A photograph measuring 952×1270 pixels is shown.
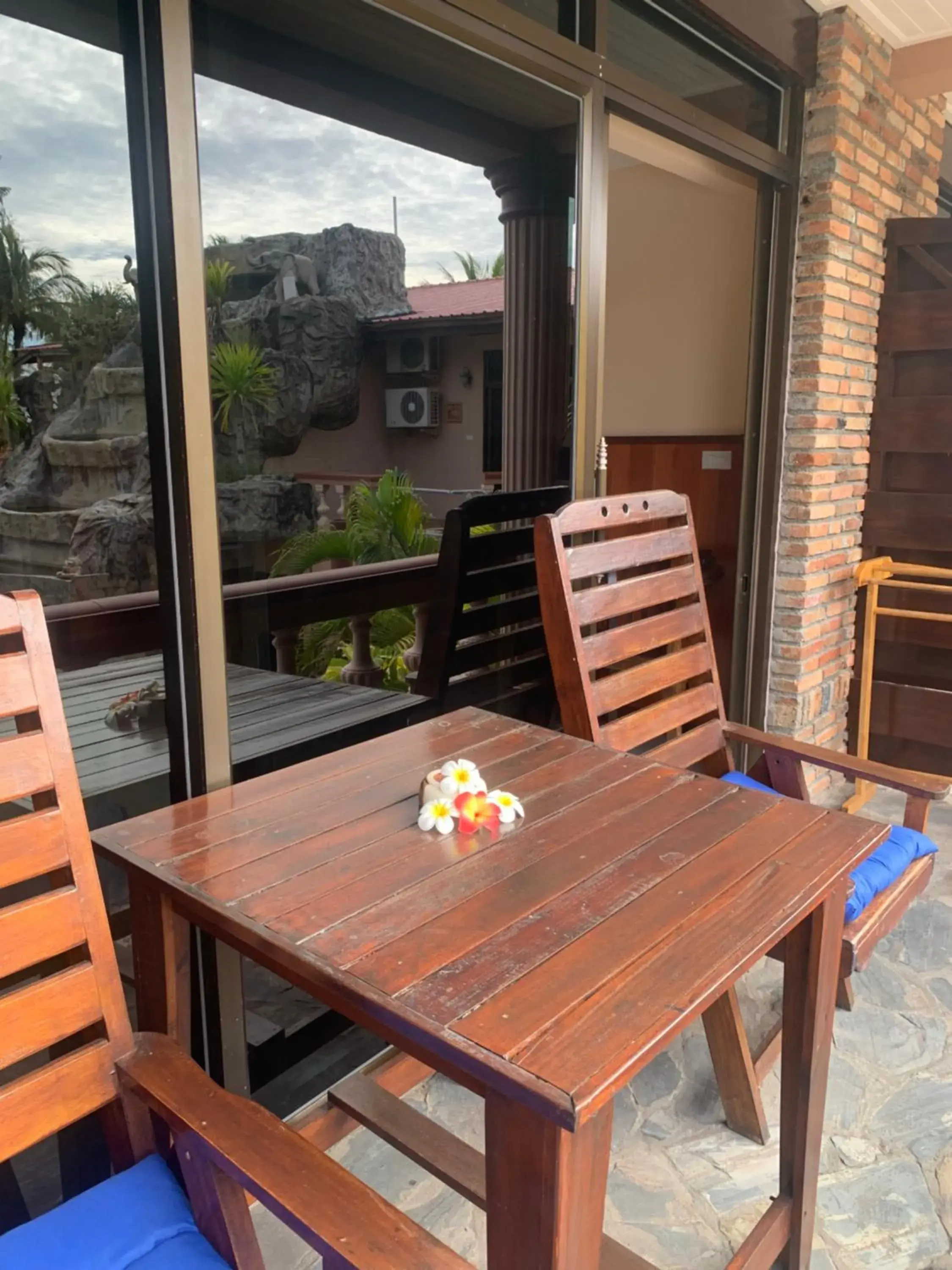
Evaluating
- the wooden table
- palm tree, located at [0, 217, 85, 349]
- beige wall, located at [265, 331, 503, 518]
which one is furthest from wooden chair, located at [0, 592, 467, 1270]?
beige wall, located at [265, 331, 503, 518]

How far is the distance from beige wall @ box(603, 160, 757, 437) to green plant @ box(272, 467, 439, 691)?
1998 mm

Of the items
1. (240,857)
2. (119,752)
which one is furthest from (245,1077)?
(240,857)

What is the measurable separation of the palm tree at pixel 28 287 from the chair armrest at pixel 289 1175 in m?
1.25

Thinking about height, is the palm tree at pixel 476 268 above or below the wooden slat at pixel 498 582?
above

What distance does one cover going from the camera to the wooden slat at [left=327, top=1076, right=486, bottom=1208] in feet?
4.93

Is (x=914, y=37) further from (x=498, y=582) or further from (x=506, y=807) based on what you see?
(x=506, y=807)

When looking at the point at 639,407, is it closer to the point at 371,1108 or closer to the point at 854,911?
the point at 854,911

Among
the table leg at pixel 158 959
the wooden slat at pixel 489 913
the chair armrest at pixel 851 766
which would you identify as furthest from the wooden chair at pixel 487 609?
the table leg at pixel 158 959

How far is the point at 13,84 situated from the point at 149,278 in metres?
0.55

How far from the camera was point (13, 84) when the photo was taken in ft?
5.35

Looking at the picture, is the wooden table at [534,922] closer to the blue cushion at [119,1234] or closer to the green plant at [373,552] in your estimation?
A: the blue cushion at [119,1234]

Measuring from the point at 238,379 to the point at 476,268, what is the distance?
2.76 feet

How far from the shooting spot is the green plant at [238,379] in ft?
5.21

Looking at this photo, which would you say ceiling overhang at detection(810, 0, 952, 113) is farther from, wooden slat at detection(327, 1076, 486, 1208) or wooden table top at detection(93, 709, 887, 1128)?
wooden slat at detection(327, 1076, 486, 1208)
